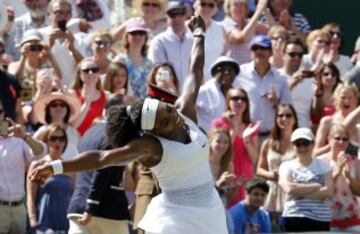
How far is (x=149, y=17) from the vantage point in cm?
1324

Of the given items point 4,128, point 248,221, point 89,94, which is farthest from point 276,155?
point 4,128

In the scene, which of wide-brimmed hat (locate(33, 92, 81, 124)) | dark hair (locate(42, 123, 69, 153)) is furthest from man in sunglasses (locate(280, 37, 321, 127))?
dark hair (locate(42, 123, 69, 153))

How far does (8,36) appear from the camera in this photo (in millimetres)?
12797

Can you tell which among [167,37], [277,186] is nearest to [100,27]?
[167,37]

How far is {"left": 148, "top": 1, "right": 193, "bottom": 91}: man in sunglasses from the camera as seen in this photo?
12.6 metres

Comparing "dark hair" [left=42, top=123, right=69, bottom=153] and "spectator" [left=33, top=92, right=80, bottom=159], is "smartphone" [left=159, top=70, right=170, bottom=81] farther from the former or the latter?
"dark hair" [left=42, top=123, right=69, bottom=153]

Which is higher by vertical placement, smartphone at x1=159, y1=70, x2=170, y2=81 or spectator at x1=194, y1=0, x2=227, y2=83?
spectator at x1=194, y1=0, x2=227, y2=83

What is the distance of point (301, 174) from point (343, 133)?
69cm

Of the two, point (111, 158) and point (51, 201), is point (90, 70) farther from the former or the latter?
point (111, 158)

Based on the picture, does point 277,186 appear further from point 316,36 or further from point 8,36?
point 8,36

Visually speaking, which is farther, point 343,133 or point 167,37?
point 167,37

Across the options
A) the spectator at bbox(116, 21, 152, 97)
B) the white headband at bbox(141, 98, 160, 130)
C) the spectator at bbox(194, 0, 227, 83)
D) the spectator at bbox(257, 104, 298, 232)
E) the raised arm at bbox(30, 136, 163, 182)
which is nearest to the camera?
the raised arm at bbox(30, 136, 163, 182)

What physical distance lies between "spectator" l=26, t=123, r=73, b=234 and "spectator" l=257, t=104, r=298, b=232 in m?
1.87

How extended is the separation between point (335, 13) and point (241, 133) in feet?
15.7
